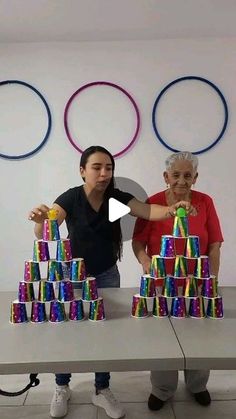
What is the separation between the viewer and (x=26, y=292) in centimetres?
141

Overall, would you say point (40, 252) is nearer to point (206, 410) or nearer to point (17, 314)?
point (17, 314)

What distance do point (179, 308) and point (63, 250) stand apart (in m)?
0.46

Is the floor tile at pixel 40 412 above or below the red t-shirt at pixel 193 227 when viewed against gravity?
below

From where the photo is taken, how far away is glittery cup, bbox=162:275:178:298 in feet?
4.65

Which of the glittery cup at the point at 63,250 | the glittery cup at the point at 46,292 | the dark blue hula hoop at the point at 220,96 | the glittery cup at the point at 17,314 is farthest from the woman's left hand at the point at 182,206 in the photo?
the dark blue hula hoop at the point at 220,96

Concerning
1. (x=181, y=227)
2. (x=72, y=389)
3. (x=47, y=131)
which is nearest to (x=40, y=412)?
(x=72, y=389)

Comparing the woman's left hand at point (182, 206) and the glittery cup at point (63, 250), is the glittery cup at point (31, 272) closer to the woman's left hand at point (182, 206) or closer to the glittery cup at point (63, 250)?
the glittery cup at point (63, 250)

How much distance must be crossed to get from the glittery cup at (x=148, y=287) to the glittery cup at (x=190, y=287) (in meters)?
0.11

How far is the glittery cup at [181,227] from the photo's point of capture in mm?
1458

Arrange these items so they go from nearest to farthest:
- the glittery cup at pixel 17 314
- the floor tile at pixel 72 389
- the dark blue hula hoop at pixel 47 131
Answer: the glittery cup at pixel 17 314 → the floor tile at pixel 72 389 → the dark blue hula hoop at pixel 47 131

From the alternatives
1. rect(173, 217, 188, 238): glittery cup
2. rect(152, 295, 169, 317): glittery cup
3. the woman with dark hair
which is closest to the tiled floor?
the woman with dark hair

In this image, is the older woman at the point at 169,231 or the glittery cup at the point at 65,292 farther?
the older woman at the point at 169,231

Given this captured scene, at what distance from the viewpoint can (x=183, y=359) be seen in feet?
3.59

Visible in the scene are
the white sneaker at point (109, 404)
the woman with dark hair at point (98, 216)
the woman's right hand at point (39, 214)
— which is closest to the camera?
the woman's right hand at point (39, 214)
